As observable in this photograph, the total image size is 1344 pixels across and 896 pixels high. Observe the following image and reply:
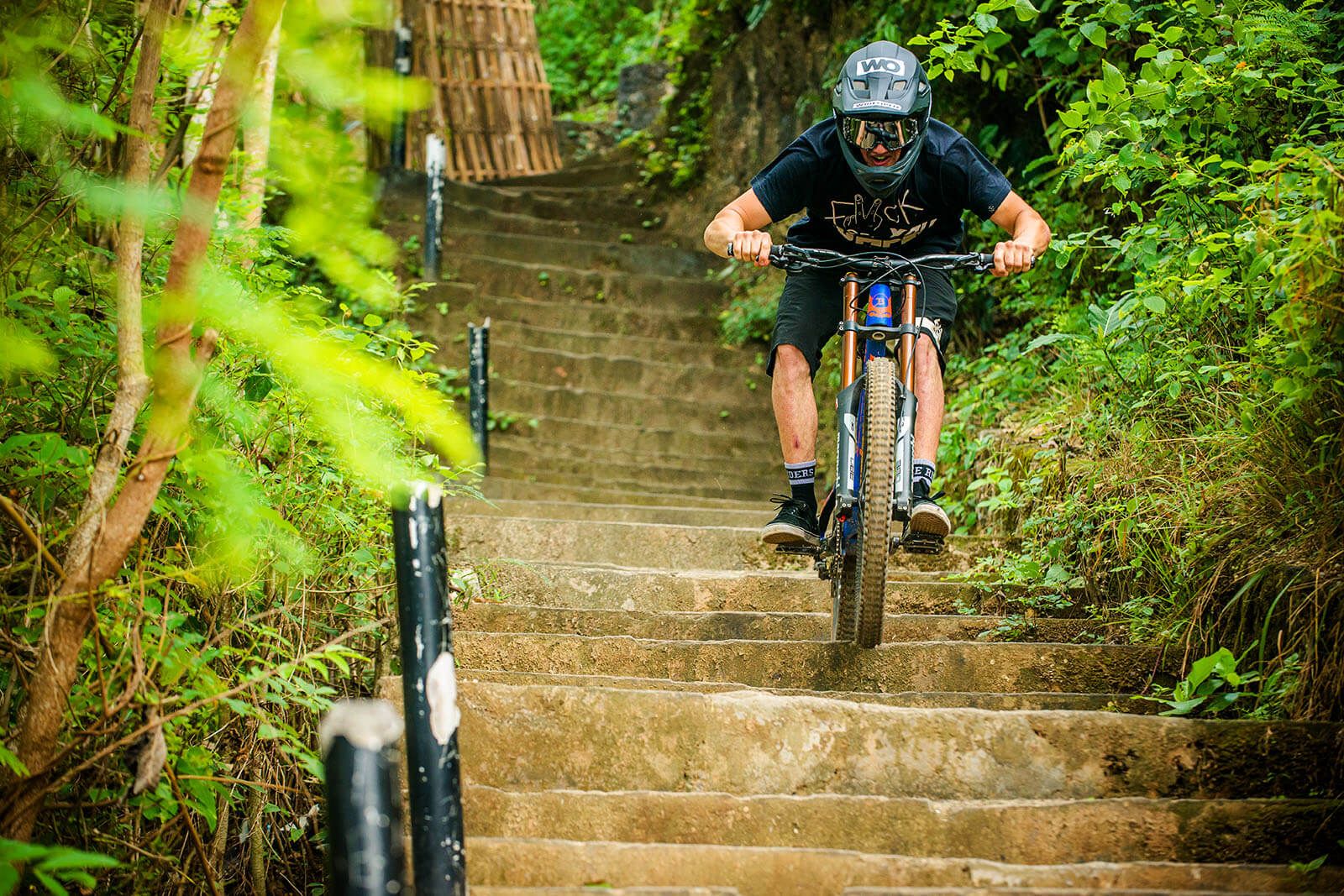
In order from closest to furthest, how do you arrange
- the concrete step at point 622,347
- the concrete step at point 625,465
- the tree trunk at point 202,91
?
the tree trunk at point 202,91, the concrete step at point 625,465, the concrete step at point 622,347

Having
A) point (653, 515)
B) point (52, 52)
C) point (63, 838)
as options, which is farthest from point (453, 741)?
point (653, 515)

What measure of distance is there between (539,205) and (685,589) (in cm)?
647

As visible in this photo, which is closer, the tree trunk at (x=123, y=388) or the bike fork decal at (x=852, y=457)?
the tree trunk at (x=123, y=388)

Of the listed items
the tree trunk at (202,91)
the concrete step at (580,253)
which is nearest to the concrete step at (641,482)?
the concrete step at (580,253)

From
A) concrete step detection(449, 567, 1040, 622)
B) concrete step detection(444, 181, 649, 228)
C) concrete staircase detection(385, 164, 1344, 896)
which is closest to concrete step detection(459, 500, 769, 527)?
concrete staircase detection(385, 164, 1344, 896)

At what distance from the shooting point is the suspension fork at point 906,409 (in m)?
3.37

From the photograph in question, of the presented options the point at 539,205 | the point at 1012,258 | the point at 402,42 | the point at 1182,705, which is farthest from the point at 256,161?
the point at 402,42

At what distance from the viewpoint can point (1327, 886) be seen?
221cm

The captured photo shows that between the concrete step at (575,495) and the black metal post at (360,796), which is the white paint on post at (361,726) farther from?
the concrete step at (575,495)

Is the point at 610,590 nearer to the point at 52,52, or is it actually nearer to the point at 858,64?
the point at 858,64

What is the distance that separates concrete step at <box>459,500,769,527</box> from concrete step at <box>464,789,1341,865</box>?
3.02 m

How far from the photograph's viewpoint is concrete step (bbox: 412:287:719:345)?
8.45m

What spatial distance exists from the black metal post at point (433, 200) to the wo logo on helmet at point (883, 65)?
503cm

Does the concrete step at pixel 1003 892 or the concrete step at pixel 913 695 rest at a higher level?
the concrete step at pixel 913 695
